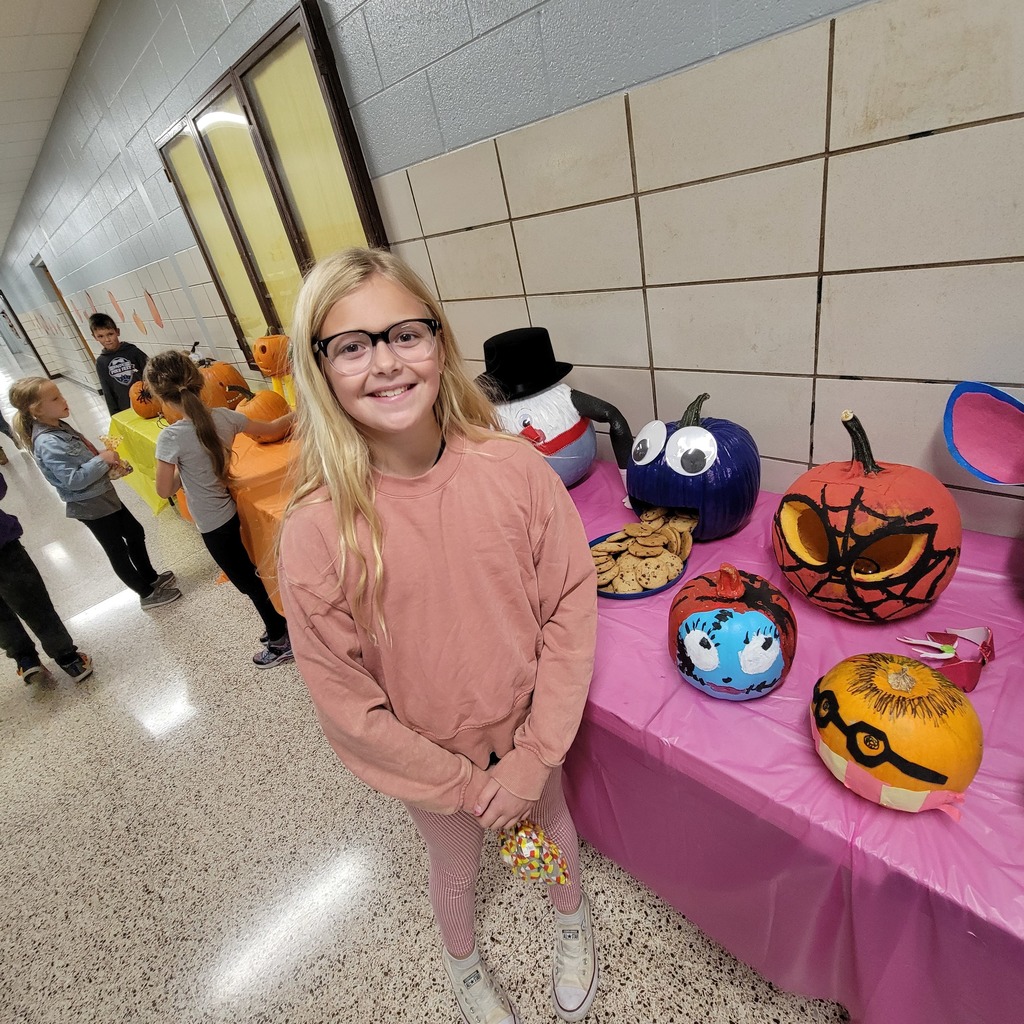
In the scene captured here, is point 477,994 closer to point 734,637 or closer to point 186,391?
point 734,637

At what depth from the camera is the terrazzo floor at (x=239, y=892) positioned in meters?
1.01

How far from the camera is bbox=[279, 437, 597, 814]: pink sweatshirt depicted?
0.73m

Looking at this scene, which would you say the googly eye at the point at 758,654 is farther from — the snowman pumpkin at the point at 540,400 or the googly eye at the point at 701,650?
the snowman pumpkin at the point at 540,400

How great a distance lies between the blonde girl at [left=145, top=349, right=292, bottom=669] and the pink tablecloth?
1438mm

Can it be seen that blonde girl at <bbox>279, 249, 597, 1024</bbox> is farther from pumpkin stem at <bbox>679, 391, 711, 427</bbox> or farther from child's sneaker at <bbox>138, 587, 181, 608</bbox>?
child's sneaker at <bbox>138, 587, 181, 608</bbox>

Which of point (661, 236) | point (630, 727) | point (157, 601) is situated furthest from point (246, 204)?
point (630, 727)

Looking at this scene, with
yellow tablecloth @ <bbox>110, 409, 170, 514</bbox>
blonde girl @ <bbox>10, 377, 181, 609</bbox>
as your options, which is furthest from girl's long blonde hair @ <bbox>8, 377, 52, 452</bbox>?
yellow tablecloth @ <bbox>110, 409, 170, 514</bbox>

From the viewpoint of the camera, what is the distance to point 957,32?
2.36 ft

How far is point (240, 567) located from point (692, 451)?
169 centimetres

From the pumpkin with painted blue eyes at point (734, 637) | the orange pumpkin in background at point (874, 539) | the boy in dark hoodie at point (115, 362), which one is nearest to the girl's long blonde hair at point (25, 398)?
the boy in dark hoodie at point (115, 362)

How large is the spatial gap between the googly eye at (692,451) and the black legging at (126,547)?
2421 mm

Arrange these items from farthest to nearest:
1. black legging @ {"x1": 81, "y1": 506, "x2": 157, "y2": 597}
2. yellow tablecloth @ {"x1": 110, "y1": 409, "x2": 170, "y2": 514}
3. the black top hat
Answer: yellow tablecloth @ {"x1": 110, "y1": 409, "x2": 170, "y2": 514}, black legging @ {"x1": 81, "y1": 506, "x2": 157, "y2": 597}, the black top hat

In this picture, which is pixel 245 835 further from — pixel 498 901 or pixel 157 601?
pixel 157 601

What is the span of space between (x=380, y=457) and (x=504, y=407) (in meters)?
0.54
